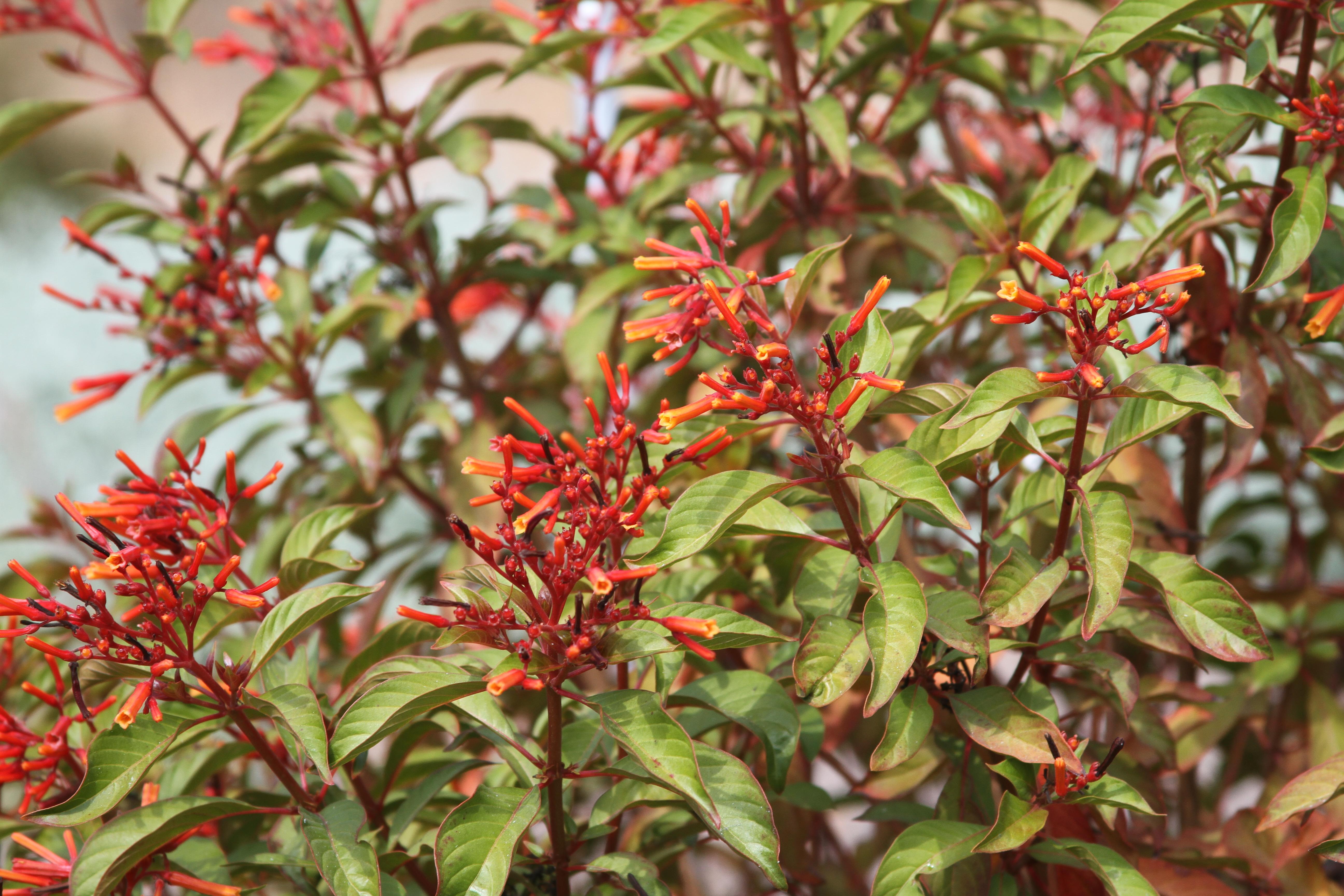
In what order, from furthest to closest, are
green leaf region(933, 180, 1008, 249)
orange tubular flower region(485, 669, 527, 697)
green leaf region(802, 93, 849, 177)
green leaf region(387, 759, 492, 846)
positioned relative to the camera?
green leaf region(802, 93, 849, 177), green leaf region(933, 180, 1008, 249), green leaf region(387, 759, 492, 846), orange tubular flower region(485, 669, 527, 697)

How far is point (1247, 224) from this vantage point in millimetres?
907

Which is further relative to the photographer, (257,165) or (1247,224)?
(257,165)

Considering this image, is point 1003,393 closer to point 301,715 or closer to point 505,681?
point 505,681

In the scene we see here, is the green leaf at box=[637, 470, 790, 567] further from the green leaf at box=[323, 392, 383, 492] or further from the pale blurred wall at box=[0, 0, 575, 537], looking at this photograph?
the pale blurred wall at box=[0, 0, 575, 537]

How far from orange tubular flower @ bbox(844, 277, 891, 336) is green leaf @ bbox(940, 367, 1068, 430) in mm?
86

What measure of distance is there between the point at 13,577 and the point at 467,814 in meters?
1.14

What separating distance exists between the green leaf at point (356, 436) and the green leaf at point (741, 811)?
66 cm

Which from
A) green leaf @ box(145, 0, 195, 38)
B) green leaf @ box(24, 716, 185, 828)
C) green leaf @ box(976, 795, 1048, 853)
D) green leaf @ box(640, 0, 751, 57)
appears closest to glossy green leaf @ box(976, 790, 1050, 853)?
green leaf @ box(976, 795, 1048, 853)

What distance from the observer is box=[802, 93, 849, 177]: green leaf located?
1023mm

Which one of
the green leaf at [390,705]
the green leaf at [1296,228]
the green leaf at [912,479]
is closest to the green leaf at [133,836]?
the green leaf at [390,705]

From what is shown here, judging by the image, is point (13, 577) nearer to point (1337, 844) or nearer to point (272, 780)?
point (272, 780)

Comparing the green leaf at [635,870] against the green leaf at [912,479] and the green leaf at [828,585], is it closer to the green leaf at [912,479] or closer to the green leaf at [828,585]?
the green leaf at [828,585]

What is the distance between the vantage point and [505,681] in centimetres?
56

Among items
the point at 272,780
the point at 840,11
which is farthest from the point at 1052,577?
the point at 272,780
